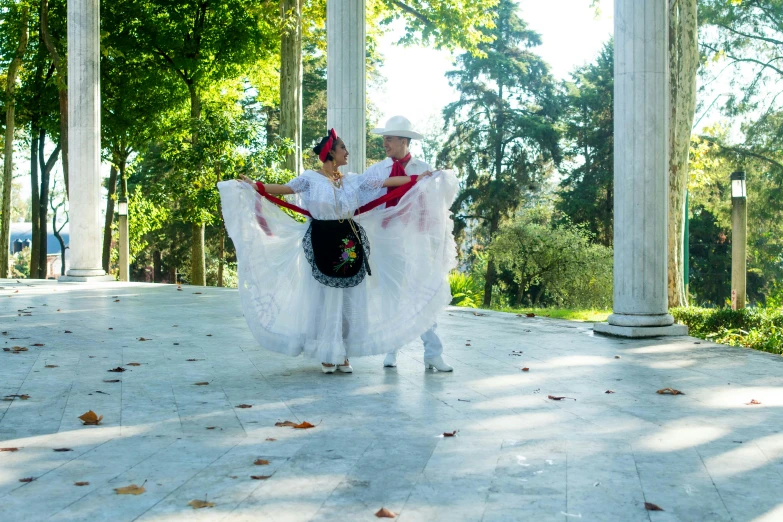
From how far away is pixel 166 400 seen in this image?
5898 millimetres

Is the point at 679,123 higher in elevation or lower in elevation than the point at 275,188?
higher

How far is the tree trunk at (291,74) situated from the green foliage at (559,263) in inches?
612

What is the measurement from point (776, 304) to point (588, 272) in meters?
12.5

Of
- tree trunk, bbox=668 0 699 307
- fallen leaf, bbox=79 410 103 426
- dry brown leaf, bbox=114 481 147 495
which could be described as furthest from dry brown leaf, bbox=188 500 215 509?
tree trunk, bbox=668 0 699 307

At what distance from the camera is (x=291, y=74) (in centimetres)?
2202

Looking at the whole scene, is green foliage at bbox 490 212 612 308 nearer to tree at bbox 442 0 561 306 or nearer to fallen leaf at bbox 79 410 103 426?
tree at bbox 442 0 561 306

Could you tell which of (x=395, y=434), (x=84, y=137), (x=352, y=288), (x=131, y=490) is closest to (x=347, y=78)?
(x=352, y=288)

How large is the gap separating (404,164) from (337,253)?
38.8 inches

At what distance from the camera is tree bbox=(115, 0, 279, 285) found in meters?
26.7

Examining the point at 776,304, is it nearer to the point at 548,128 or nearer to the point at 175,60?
the point at 175,60

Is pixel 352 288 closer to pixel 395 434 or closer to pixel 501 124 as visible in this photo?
pixel 395 434

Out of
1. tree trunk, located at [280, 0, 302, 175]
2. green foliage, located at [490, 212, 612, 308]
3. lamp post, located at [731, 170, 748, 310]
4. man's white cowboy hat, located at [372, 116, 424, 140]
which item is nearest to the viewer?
man's white cowboy hat, located at [372, 116, 424, 140]

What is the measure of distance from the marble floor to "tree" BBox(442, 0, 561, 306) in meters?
37.2

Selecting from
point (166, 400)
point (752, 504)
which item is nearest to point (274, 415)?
point (166, 400)
